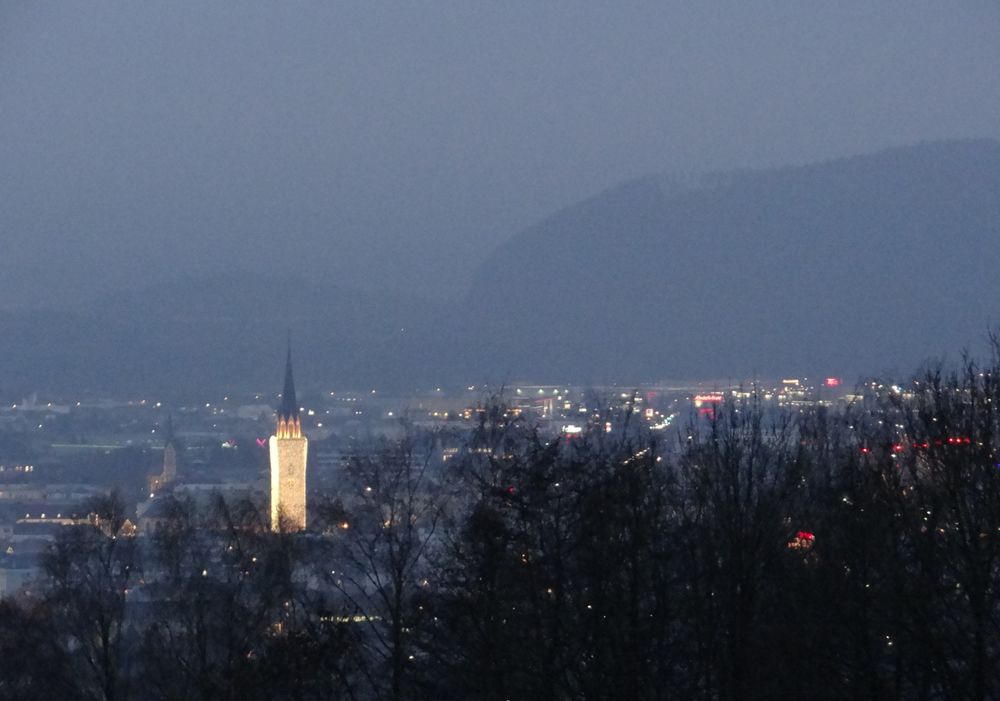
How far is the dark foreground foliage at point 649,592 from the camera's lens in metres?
14.7

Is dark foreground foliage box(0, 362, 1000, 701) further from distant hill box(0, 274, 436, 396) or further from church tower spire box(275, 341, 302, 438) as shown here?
distant hill box(0, 274, 436, 396)

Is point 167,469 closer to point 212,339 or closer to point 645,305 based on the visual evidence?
point 212,339

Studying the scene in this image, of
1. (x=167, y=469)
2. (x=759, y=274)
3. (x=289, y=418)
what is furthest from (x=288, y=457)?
(x=759, y=274)

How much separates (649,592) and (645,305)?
416ft

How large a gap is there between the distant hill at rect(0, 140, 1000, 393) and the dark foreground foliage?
81630 mm

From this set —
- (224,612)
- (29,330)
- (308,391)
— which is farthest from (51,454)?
(224,612)

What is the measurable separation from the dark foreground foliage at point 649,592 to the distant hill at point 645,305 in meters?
81.6

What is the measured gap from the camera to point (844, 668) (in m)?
15.3

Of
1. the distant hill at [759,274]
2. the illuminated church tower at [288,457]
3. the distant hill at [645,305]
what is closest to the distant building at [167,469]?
the illuminated church tower at [288,457]

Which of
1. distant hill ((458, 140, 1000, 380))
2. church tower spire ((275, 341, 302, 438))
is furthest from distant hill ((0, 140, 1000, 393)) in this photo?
church tower spire ((275, 341, 302, 438))

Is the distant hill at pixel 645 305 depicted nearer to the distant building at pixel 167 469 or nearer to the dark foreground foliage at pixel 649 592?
the distant building at pixel 167 469

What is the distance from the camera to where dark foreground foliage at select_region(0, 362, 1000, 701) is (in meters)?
14.7

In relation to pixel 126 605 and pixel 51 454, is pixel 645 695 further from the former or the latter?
pixel 51 454

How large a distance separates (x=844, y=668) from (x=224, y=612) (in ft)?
27.3
